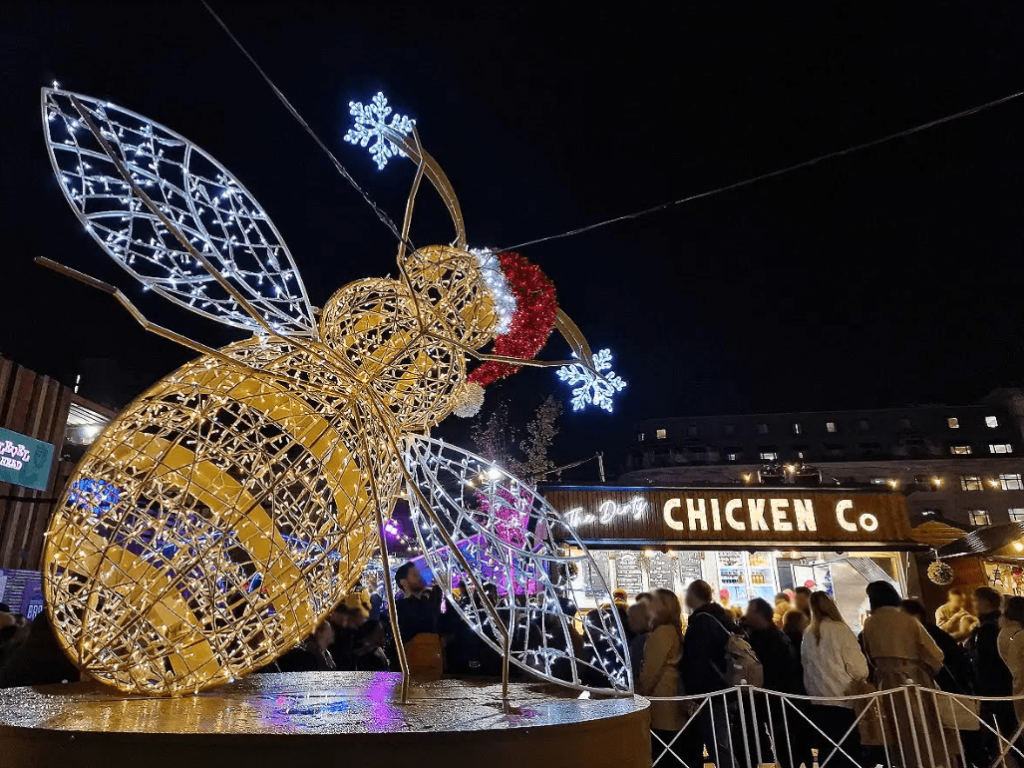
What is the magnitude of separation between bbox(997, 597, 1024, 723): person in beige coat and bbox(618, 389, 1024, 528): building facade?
3804 centimetres

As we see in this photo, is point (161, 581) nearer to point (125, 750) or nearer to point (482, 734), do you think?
point (125, 750)

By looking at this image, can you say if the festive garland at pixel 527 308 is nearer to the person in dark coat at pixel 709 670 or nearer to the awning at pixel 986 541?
the person in dark coat at pixel 709 670

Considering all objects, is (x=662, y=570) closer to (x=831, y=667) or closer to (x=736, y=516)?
(x=736, y=516)

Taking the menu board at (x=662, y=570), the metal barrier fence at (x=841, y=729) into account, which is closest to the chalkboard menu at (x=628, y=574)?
the menu board at (x=662, y=570)

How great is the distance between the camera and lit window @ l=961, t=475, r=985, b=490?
1697 inches

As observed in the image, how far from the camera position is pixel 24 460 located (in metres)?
17.4

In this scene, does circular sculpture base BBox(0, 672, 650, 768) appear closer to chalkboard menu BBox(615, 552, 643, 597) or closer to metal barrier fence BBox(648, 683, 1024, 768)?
metal barrier fence BBox(648, 683, 1024, 768)

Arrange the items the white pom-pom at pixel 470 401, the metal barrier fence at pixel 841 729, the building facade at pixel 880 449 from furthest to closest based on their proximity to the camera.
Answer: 1. the building facade at pixel 880 449
2. the metal barrier fence at pixel 841 729
3. the white pom-pom at pixel 470 401

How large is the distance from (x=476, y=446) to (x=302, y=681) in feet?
79.1

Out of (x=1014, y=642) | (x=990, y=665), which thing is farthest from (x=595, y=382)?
(x=990, y=665)

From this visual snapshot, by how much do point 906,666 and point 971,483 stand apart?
4697 centimetres

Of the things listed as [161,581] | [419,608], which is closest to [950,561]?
[419,608]

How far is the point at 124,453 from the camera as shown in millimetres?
3219

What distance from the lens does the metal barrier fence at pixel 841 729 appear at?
16.9 feet
